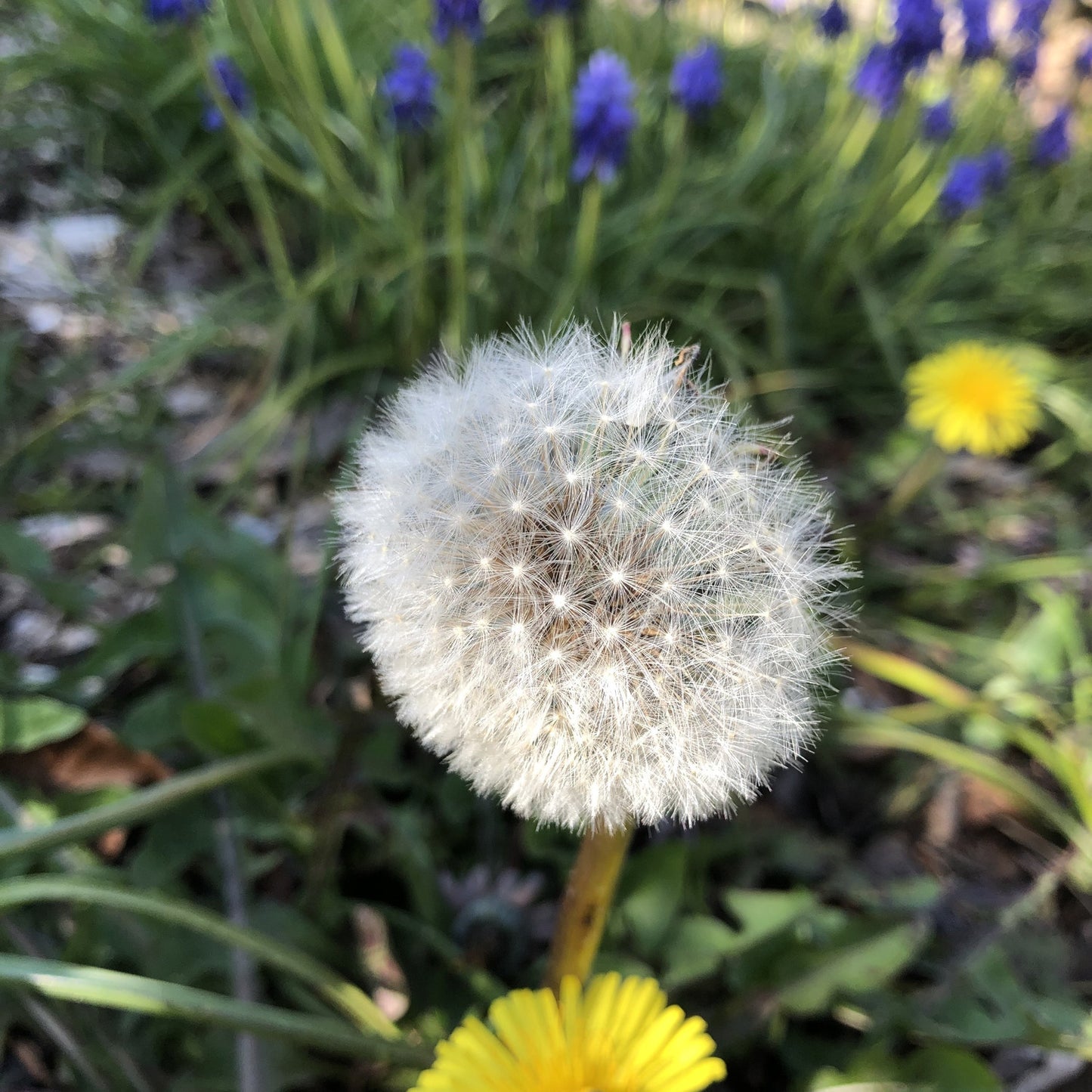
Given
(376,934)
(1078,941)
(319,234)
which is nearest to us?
(376,934)

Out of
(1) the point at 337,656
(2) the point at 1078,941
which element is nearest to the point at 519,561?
(1) the point at 337,656

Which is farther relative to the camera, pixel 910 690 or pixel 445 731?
pixel 910 690

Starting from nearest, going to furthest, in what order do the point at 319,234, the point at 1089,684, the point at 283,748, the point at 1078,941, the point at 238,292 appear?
the point at 283,748, the point at 1078,941, the point at 1089,684, the point at 238,292, the point at 319,234

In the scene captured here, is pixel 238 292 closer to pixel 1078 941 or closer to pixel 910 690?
pixel 910 690

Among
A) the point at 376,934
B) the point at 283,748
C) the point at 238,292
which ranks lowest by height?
the point at 376,934

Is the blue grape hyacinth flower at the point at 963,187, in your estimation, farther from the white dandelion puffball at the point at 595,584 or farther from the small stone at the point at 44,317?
the small stone at the point at 44,317

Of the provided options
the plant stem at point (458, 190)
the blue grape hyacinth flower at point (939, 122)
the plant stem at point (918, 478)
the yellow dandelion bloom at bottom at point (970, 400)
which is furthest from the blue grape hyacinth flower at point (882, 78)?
the plant stem at point (458, 190)

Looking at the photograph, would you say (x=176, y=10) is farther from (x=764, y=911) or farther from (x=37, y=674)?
(x=764, y=911)

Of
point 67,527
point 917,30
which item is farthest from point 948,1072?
point 917,30
